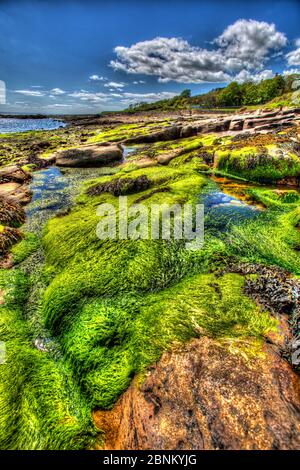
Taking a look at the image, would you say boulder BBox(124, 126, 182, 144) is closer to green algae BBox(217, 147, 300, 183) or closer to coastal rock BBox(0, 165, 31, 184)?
green algae BBox(217, 147, 300, 183)

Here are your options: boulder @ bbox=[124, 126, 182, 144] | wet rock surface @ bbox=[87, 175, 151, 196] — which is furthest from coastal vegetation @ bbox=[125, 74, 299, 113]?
wet rock surface @ bbox=[87, 175, 151, 196]

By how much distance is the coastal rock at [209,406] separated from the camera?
2.67m

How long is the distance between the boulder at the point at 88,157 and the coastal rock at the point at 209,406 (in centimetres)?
1639

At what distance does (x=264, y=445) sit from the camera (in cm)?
254

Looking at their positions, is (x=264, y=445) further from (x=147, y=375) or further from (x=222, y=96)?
(x=222, y=96)

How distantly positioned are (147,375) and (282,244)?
16.3ft

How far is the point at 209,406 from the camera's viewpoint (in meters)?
2.95

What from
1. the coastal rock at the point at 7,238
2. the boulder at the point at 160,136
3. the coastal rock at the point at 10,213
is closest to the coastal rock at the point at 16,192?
the coastal rock at the point at 10,213

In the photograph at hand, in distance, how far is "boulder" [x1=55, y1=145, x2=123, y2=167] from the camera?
58.2ft

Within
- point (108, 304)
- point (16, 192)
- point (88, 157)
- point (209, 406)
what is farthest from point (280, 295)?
point (88, 157)

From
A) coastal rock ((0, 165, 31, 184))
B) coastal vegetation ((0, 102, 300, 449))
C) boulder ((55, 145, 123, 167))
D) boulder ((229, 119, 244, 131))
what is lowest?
coastal vegetation ((0, 102, 300, 449))

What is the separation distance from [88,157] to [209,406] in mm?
17465

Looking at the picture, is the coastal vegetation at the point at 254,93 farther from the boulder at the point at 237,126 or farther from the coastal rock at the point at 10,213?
the coastal rock at the point at 10,213

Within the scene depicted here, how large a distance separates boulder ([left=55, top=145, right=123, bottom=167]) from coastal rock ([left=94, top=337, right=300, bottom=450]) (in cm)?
1639
